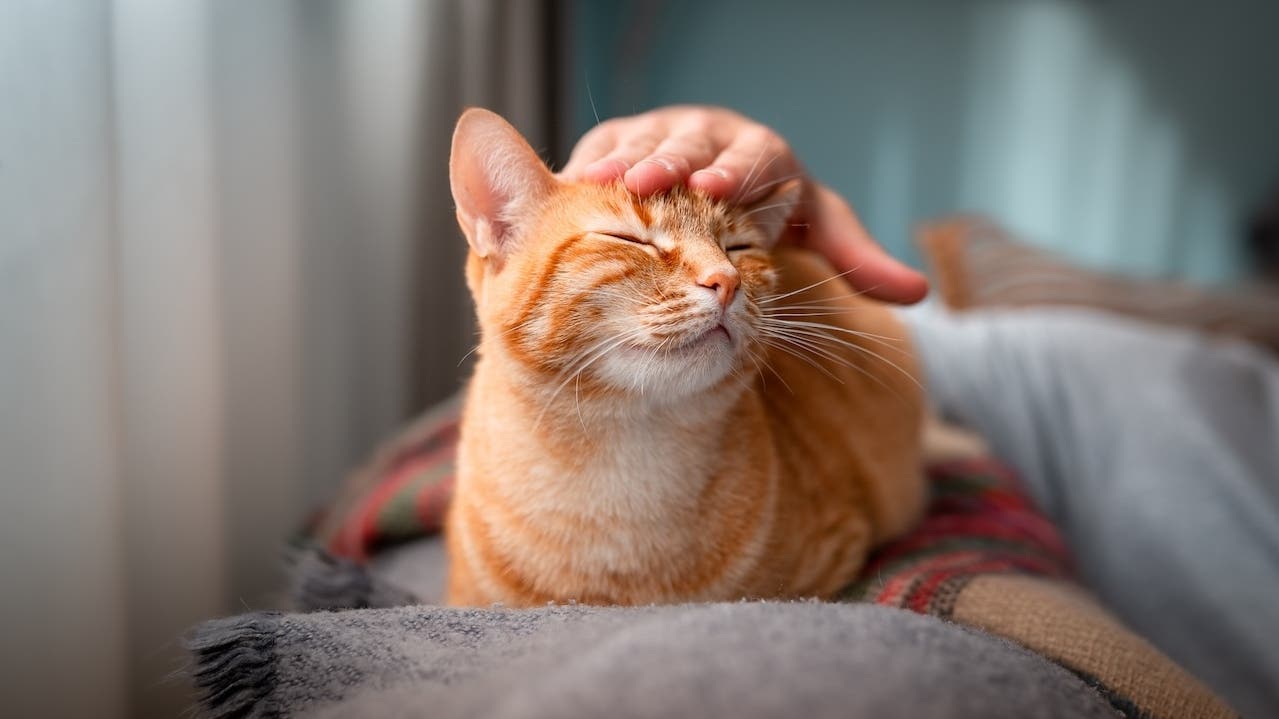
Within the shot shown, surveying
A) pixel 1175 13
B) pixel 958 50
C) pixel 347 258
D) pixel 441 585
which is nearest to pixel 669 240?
pixel 441 585

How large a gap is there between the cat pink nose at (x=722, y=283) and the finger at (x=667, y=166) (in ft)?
0.36

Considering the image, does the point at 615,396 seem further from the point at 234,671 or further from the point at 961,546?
the point at 961,546

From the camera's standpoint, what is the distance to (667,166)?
753 millimetres

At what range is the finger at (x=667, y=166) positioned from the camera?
2.45 feet

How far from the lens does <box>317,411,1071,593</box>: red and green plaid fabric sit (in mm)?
887

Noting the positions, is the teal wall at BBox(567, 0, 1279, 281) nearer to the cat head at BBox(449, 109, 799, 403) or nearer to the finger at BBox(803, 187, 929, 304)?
the finger at BBox(803, 187, 929, 304)

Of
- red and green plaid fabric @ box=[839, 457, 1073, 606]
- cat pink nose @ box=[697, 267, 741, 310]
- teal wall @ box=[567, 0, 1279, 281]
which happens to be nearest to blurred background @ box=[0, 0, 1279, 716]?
cat pink nose @ box=[697, 267, 741, 310]

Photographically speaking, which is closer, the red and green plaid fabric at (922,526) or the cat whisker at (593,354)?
the cat whisker at (593,354)

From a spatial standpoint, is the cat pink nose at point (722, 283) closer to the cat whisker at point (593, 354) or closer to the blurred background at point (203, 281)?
the cat whisker at point (593, 354)

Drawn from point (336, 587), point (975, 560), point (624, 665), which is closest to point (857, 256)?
point (975, 560)

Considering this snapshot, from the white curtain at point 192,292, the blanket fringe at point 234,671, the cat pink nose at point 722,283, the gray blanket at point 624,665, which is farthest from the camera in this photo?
the white curtain at point 192,292

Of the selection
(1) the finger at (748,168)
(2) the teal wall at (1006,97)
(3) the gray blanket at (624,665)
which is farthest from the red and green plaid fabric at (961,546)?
(2) the teal wall at (1006,97)

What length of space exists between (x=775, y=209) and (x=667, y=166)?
0.54 ft

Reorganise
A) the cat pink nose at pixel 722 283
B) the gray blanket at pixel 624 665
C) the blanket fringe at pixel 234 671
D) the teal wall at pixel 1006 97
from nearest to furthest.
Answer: the gray blanket at pixel 624 665, the blanket fringe at pixel 234 671, the cat pink nose at pixel 722 283, the teal wall at pixel 1006 97
